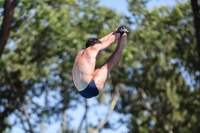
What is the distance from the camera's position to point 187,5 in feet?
70.1

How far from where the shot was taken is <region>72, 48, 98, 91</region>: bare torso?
640 cm

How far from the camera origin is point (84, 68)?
644cm

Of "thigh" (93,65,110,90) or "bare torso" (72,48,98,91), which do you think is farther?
"thigh" (93,65,110,90)

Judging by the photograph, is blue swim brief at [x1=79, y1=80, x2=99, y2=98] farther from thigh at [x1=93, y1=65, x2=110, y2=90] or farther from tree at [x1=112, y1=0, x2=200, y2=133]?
tree at [x1=112, y1=0, x2=200, y2=133]

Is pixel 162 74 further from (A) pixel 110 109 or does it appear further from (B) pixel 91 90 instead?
(B) pixel 91 90

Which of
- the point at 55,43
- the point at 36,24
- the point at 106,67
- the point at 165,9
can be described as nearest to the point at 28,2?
the point at 36,24

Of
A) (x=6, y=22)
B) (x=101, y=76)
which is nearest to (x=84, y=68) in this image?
(x=101, y=76)

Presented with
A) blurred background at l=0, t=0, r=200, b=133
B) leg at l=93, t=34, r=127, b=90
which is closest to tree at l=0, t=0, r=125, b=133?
blurred background at l=0, t=0, r=200, b=133

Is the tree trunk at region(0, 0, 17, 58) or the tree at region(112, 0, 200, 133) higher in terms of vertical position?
the tree trunk at region(0, 0, 17, 58)

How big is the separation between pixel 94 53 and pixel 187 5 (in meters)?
15.5

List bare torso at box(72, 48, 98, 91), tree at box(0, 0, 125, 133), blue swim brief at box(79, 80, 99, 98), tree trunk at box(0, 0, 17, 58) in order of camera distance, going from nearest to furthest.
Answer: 1. bare torso at box(72, 48, 98, 91)
2. blue swim brief at box(79, 80, 99, 98)
3. tree trunk at box(0, 0, 17, 58)
4. tree at box(0, 0, 125, 133)

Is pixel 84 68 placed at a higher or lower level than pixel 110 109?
higher

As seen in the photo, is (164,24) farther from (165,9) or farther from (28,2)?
(28,2)

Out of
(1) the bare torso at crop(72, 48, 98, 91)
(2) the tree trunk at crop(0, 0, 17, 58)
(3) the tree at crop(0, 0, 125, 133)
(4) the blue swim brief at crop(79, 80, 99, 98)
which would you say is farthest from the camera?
(3) the tree at crop(0, 0, 125, 133)
